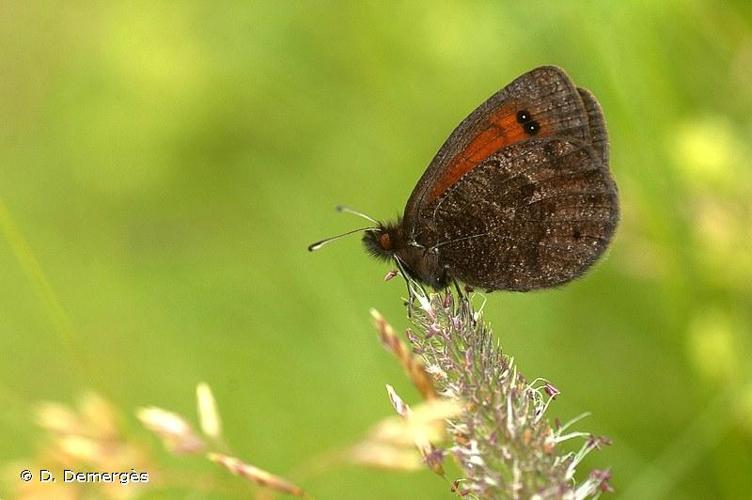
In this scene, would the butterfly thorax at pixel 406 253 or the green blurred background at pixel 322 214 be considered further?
the green blurred background at pixel 322 214

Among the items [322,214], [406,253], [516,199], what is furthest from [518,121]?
[322,214]

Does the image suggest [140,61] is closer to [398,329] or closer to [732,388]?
[398,329]

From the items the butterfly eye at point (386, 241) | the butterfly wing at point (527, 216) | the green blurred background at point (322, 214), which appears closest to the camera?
the butterfly wing at point (527, 216)

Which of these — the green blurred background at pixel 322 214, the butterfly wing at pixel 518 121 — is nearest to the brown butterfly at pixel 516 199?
the butterfly wing at pixel 518 121

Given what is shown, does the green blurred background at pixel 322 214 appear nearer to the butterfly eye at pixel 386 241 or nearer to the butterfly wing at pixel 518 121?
the butterfly wing at pixel 518 121

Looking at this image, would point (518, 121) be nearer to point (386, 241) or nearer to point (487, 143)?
point (487, 143)

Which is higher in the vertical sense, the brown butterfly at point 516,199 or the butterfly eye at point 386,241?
the brown butterfly at point 516,199

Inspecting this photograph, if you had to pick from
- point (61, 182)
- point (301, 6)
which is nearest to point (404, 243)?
point (301, 6)

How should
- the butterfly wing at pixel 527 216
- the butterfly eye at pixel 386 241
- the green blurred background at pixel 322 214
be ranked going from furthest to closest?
1. the green blurred background at pixel 322 214
2. the butterfly eye at pixel 386 241
3. the butterfly wing at pixel 527 216

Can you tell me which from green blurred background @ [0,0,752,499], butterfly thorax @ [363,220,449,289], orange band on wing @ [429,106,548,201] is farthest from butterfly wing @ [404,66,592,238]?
green blurred background @ [0,0,752,499]
